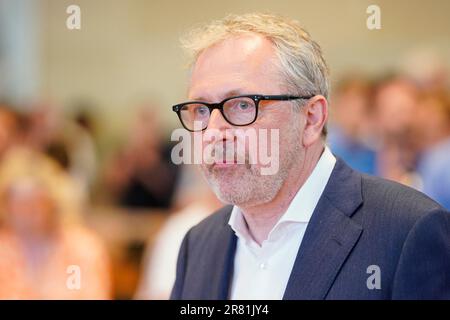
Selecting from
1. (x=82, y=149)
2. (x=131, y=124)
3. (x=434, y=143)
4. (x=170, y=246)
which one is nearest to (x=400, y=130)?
(x=434, y=143)

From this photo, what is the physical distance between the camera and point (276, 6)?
6.84 meters

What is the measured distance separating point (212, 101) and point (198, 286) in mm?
541

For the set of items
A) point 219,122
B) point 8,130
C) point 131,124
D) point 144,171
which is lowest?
point 144,171

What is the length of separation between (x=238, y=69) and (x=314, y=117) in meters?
0.25

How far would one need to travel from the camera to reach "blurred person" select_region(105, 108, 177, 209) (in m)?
5.70

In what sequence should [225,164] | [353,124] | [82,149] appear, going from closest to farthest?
[225,164] → [353,124] → [82,149]

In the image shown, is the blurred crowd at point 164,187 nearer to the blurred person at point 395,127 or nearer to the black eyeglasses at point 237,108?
the blurred person at point 395,127

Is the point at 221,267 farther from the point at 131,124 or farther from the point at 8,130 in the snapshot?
the point at 131,124

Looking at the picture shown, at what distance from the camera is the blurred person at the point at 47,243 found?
3.43 meters

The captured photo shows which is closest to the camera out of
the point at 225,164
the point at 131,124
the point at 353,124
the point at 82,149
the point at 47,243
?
the point at 225,164

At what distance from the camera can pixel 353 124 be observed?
458cm

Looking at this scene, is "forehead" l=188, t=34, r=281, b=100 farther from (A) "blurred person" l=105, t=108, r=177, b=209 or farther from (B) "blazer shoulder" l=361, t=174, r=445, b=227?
(A) "blurred person" l=105, t=108, r=177, b=209

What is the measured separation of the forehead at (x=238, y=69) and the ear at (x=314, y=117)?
12 cm
